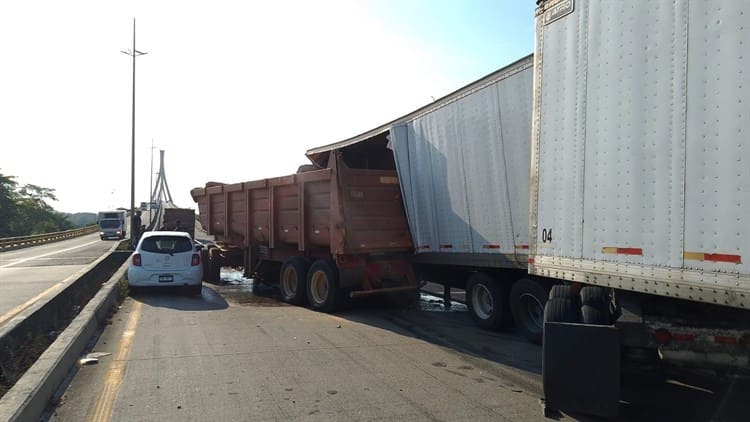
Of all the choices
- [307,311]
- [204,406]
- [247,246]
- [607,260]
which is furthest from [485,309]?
[247,246]

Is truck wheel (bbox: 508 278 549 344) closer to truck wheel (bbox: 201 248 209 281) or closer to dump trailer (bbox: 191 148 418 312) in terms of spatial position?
dump trailer (bbox: 191 148 418 312)

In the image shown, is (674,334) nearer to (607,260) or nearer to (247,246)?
(607,260)

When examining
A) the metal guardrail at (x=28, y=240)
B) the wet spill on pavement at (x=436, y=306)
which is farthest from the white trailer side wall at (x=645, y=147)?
the metal guardrail at (x=28, y=240)

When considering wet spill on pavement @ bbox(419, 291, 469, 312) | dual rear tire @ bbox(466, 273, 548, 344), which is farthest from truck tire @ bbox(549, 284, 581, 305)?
wet spill on pavement @ bbox(419, 291, 469, 312)

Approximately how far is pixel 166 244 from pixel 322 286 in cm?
415

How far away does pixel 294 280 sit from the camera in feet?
39.1

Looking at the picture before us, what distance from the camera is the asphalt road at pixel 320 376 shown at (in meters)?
4.96

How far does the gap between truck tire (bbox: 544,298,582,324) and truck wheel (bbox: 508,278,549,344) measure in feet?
8.93

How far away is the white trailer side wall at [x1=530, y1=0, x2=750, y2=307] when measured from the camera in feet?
12.1

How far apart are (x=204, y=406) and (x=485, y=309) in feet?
16.9

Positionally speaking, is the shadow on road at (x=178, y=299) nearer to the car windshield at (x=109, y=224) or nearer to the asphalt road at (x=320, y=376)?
the asphalt road at (x=320, y=376)

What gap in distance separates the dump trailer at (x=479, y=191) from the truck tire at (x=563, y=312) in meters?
2.59

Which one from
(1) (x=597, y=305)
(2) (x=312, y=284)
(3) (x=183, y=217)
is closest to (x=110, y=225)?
(3) (x=183, y=217)

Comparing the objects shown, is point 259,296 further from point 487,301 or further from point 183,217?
point 183,217
